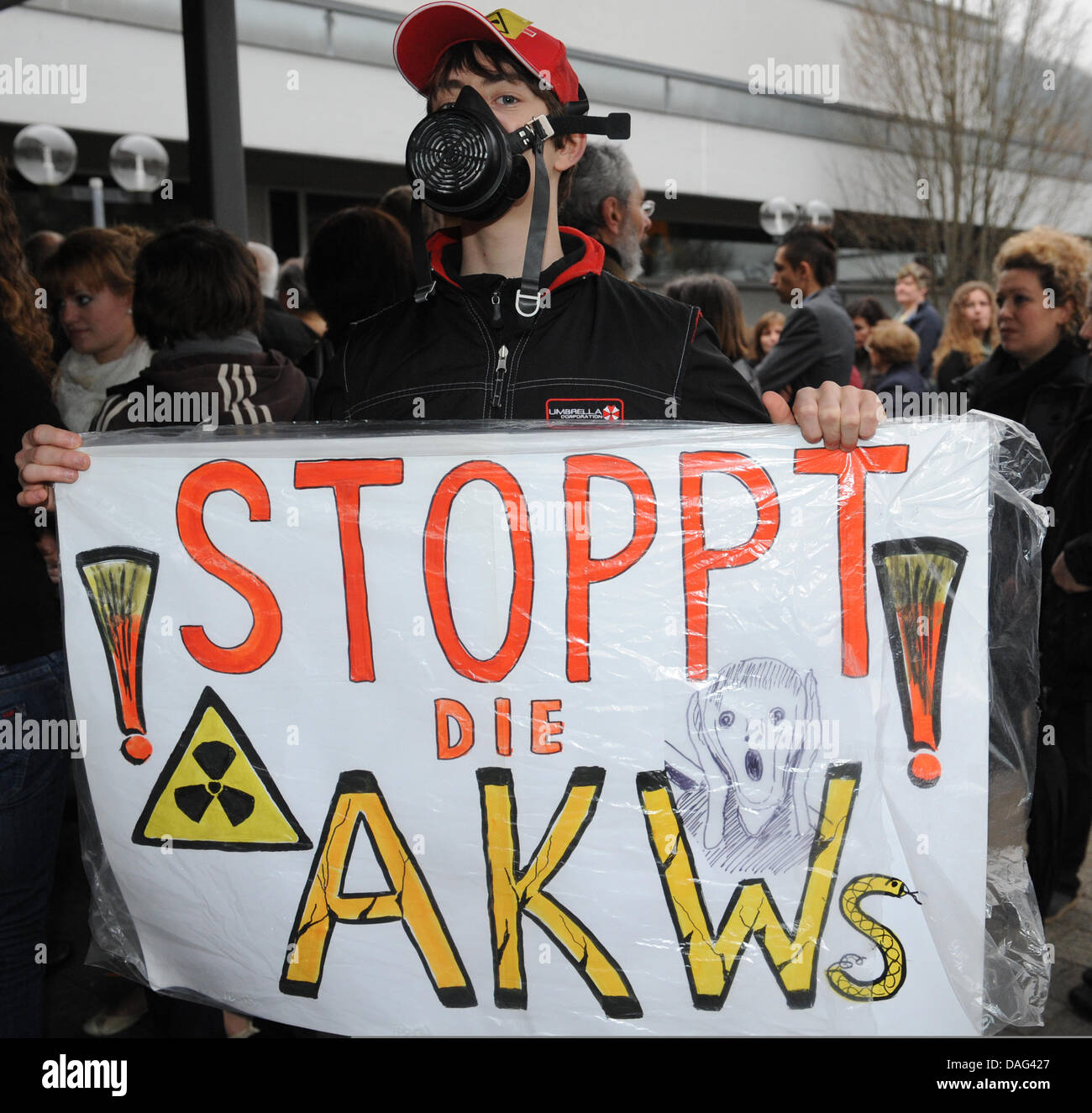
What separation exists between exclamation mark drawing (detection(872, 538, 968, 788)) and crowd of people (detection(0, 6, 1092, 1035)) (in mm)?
199

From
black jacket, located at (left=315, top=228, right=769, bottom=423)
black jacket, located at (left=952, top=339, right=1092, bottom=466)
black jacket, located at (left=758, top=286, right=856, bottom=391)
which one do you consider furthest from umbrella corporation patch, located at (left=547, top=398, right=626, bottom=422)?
black jacket, located at (left=758, top=286, right=856, bottom=391)

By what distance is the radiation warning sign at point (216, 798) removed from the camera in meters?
1.67

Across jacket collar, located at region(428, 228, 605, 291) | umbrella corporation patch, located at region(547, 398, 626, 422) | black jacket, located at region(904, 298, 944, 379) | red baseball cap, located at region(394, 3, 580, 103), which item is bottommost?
umbrella corporation patch, located at region(547, 398, 626, 422)

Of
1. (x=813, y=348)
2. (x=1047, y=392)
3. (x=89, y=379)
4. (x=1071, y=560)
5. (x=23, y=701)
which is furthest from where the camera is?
(x=813, y=348)

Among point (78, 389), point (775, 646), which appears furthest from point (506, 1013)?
point (78, 389)

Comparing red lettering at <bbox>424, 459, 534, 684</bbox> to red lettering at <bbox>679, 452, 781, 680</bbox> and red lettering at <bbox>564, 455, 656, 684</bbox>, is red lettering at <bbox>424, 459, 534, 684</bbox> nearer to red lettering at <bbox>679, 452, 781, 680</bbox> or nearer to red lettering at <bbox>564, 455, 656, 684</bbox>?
red lettering at <bbox>564, 455, 656, 684</bbox>

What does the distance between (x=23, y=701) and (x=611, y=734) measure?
1.04m

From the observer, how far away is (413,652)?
1.65 m

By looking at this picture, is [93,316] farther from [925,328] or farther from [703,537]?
[925,328]

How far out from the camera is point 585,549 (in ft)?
5.34

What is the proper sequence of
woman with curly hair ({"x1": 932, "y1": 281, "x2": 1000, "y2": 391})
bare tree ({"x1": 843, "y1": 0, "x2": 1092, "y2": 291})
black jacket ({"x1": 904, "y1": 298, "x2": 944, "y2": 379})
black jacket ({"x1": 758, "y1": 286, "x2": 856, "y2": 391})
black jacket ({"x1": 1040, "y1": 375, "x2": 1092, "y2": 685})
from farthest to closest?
bare tree ({"x1": 843, "y1": 0, "x2": 1092, "y2": 291}), black jacket ({"x1": 904, "y1": 298, "x2": 944, "y2": 379}), woman with curly hair ({"x1": 932, "y1": 281, "x2": 1000, "y2": 391}), black jacket ({"x1": 758, "y1": 286, "x2": 856, "y2": 391}), black jacket ({"x1": 1040, "y1": 375, "x2": 1092, "y2": 685})

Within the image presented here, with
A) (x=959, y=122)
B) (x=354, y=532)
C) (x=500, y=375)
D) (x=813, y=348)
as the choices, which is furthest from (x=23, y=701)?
(x=959, y=122)

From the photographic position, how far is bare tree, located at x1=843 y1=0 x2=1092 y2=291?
15.5 metres
